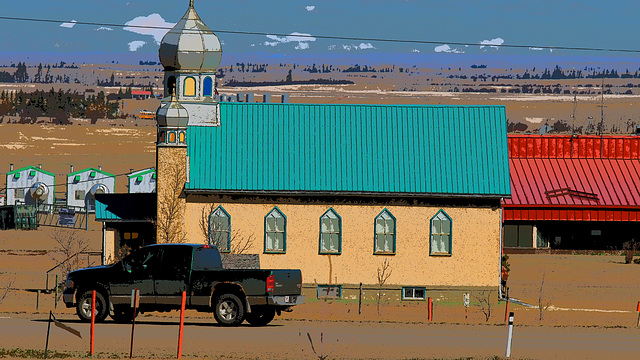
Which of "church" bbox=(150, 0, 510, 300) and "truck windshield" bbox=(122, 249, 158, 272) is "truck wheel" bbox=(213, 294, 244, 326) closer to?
"truck windshield" bbox=(122, 249, 158, 272)

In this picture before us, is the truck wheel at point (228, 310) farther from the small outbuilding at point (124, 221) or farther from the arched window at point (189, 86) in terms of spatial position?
the arched window at point (189, 86)

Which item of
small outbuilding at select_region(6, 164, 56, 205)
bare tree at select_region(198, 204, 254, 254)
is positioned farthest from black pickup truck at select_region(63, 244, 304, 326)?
small outbuilding at select_region(6, 164, 56, 205)

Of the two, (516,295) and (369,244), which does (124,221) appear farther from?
(516,295)

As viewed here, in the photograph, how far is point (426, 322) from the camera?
34.2 metres

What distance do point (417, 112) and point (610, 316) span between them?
10451 mm

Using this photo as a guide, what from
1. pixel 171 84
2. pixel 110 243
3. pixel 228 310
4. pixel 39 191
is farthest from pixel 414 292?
pixel 39 191

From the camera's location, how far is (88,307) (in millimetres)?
30609

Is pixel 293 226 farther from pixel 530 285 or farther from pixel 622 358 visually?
pixel 622 358

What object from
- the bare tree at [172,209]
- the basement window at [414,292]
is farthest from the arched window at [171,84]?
the basement window at [414,292]

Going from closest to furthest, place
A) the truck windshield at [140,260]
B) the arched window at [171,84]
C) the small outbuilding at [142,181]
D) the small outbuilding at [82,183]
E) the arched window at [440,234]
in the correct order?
the truck windshield at [140,260], the arched window at [440,234], the arched window at [171,84], the small outbuilding at [142,181], the small outbuilding at [82,183]

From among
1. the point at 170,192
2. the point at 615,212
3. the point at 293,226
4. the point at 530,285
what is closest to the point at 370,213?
the point at 293,226

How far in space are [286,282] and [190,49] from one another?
16072 millimetres

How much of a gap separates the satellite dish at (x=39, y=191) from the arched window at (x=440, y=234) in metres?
37.5

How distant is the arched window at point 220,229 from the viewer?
41.1m
